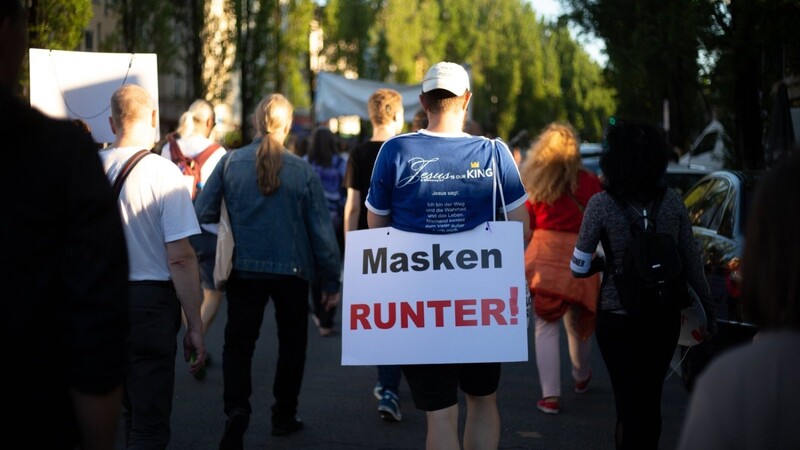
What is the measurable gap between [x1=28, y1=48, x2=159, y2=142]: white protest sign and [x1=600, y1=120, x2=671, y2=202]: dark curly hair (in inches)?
122

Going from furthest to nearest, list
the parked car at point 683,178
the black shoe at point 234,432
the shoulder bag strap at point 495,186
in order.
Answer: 1. the parked car at point 683,178
2. the black shoe at point 234,432
3. the shoulder bag strap at point 495,186

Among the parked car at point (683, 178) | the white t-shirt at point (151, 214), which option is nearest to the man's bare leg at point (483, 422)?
the white t-shirt at point (151, 214)

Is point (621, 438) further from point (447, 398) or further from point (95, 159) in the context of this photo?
point (95, 159)

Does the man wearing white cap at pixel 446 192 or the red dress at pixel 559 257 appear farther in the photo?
the red dress at pixel 559 257

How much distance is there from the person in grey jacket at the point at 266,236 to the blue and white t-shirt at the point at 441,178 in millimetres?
1708

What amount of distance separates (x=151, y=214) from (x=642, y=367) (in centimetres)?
218

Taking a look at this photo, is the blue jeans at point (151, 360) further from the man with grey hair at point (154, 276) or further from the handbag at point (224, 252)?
the handbag at point (224, 252)

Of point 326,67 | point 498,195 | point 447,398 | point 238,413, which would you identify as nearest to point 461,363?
point 447,398

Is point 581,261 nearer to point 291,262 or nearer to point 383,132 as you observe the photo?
point 291,262

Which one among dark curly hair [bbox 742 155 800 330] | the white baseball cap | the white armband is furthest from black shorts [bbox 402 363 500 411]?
dark curly hair [bbox 742 155 800 330]

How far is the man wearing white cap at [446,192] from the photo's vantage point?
4742 millimetres

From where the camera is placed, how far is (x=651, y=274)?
512 centimetres

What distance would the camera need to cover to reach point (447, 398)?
186 inches

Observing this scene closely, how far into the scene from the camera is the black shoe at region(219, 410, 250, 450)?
20.1 feet
